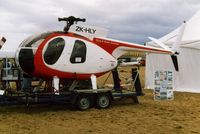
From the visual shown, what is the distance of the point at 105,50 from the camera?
12.6 meters

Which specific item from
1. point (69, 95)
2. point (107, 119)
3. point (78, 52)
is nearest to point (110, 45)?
point (78, 52)

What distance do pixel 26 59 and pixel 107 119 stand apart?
9.60 ft

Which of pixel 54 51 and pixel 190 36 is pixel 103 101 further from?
pixel 190 36

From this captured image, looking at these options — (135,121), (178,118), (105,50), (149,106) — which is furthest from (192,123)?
(105,50)

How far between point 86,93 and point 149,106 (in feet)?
8.54

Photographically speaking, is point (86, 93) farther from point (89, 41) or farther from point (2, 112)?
point (2, 112)

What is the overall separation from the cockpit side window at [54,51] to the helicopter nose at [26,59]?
1.43 ft

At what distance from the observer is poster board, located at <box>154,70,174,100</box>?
1515cm

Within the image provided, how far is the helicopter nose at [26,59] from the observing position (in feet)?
35.8

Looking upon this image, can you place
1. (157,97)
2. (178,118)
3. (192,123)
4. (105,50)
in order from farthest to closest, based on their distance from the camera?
(157,97) → (105,50) → (178,118) → (192,123)

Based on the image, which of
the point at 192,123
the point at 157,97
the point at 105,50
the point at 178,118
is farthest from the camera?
the point at 157,97

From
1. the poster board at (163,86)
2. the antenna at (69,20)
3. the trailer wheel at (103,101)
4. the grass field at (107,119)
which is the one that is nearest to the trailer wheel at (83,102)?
the grass field at (107,119)

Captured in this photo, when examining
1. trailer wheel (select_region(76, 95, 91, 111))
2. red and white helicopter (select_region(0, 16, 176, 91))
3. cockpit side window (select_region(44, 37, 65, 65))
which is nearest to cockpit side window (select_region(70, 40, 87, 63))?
red and white helicopter (select_region(0, 16, 176, 91))

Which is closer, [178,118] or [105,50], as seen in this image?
[178,118]
